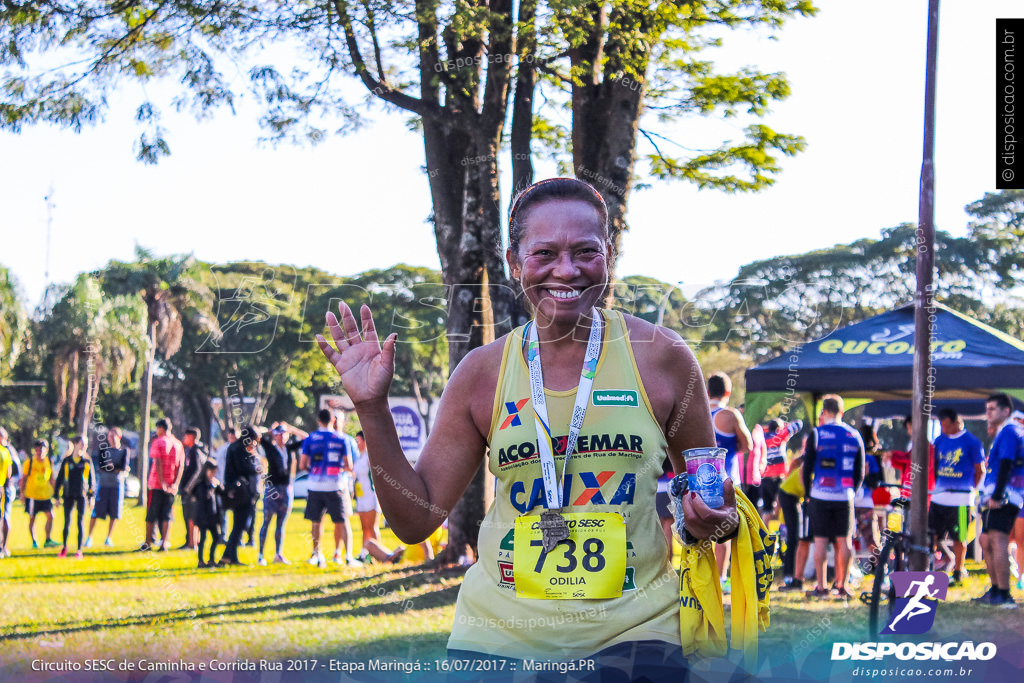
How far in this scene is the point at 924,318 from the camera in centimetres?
816

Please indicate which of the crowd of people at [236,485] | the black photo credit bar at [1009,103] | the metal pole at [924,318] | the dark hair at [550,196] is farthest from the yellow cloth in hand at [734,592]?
the crowd of people at [236,485]

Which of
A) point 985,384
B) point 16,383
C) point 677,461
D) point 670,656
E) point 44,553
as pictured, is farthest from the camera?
point 16,383

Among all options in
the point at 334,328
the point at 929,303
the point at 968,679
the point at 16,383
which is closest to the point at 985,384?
the point at 929,303

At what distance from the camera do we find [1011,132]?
22.3ft

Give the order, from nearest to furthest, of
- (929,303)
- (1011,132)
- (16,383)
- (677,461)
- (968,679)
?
(677,461)
(968,679)
(1011,132)
(929,303)
(16,383)

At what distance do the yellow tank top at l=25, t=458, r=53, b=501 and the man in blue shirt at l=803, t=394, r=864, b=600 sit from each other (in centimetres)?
1167

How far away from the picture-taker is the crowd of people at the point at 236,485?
11.9 metres

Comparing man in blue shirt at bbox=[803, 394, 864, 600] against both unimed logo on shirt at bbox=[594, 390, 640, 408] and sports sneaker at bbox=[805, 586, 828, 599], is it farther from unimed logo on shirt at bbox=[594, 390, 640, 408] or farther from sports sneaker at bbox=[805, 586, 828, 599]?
unimed logo on shirt at bbox=[594, 390, 640, 408]

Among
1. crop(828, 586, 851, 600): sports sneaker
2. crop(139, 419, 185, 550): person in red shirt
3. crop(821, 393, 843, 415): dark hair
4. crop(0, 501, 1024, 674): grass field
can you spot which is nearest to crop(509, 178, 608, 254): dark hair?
crop(0, 501, 1024, 674): grass field

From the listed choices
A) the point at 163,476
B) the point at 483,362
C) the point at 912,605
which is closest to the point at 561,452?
the point at 483,362

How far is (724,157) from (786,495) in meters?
3.71

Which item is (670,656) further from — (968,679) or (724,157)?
(724,157)

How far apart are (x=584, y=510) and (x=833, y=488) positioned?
8.06m

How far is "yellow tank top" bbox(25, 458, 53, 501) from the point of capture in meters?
15.3
